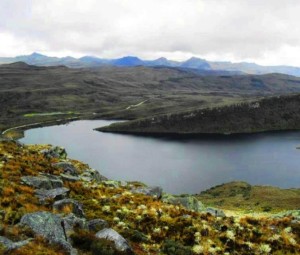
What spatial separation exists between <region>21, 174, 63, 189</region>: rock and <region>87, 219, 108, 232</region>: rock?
7028 millimetres

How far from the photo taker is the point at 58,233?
17.1 meters

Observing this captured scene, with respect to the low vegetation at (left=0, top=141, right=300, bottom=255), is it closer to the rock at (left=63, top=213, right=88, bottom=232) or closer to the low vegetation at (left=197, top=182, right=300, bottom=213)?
the rock at (left=63, top=213, right=88, bottom=232)

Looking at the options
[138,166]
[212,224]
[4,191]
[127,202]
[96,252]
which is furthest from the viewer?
[138,166]

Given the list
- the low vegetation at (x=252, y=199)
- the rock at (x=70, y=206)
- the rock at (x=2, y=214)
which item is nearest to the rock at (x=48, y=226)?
the rock at (x=2, y=214)

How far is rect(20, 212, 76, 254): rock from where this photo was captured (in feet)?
53.2

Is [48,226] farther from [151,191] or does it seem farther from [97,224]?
[151,191]

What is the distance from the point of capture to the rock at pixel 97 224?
19677mm

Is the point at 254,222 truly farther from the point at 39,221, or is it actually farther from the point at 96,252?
the point at 39,221

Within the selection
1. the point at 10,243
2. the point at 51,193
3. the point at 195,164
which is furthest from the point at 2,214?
the point at 195,164

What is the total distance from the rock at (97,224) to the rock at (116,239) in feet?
3.57

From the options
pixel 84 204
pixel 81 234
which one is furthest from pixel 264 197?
pixel 81 234

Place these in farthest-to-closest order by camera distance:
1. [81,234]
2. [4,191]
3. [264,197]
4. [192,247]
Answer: [264,197]
[4,191]
[192,247]
[81,234]

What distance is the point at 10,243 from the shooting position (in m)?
15.0

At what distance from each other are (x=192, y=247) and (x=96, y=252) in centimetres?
585
